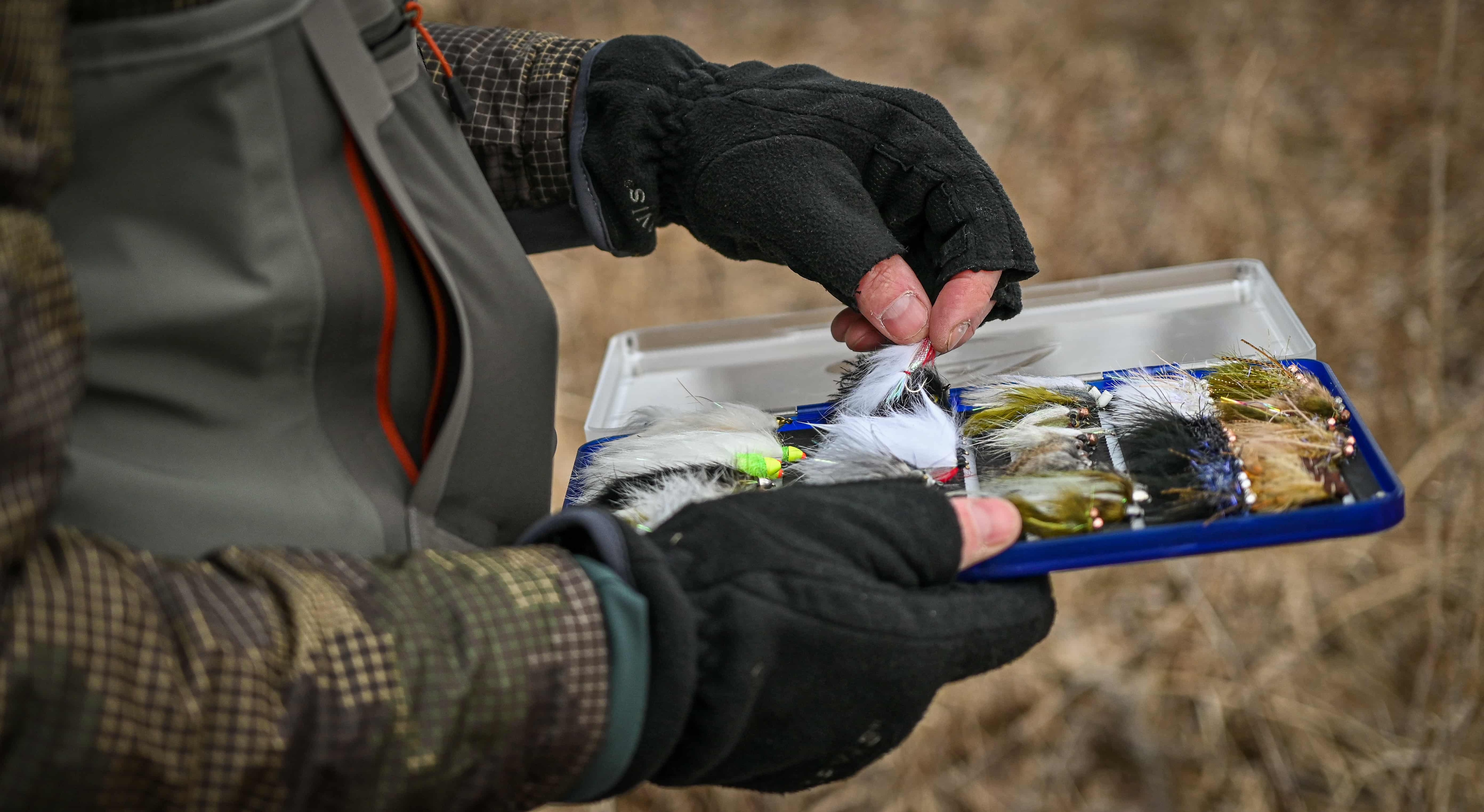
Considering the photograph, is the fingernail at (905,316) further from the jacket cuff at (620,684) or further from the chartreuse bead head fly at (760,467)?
the jacket cuff at (620,684)

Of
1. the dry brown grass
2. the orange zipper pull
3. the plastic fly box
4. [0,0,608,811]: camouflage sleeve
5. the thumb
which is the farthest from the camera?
the dry brown grass

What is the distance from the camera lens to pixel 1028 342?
5.52 feet

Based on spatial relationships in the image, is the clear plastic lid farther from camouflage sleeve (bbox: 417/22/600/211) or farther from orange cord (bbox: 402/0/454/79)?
orange cord (bbox: 402/0/454/79)

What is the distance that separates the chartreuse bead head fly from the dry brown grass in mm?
1597

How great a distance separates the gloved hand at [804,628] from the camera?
85 centimetres

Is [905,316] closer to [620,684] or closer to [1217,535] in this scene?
[1217,535]

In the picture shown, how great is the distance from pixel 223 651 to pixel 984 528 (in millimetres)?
685

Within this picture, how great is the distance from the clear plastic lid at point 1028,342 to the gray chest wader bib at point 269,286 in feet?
1.80

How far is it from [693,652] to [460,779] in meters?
0.21

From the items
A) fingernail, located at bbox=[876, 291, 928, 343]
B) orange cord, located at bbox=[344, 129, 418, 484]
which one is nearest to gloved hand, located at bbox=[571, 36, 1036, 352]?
fingernail, located at bbox=[876, 291, 928, 343]

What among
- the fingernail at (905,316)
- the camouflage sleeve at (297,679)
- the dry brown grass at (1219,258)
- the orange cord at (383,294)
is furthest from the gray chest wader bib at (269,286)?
the dry brown grass at (1219,258)

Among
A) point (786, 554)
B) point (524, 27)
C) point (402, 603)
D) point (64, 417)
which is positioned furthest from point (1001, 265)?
point (524, 27)

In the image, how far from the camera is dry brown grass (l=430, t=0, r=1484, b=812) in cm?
265

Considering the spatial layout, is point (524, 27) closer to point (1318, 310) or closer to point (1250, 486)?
point (1318, 310)
